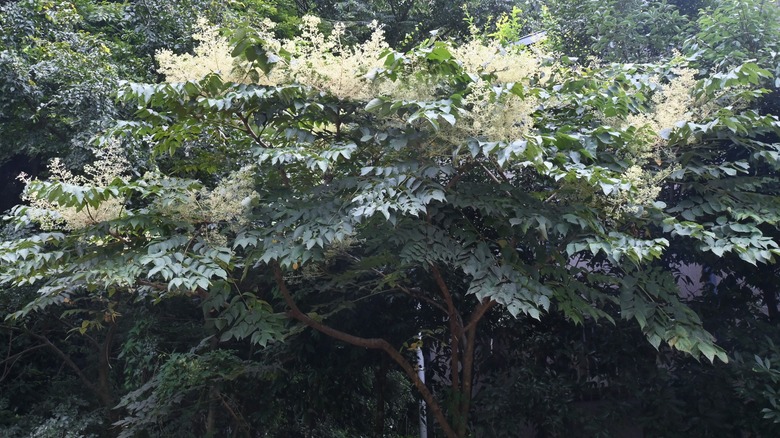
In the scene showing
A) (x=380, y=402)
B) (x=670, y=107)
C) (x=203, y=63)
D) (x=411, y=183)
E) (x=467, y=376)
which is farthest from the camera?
(x=380, y=402)

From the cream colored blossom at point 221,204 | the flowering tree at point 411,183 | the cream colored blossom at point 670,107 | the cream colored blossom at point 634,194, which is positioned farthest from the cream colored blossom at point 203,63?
the cream colored blossom at point 670,107

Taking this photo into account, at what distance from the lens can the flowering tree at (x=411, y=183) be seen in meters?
3.16

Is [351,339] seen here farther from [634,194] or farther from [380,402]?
[634,194]

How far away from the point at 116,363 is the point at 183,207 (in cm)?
334

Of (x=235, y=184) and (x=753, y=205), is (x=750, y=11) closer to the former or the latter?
(x=753, y=205)

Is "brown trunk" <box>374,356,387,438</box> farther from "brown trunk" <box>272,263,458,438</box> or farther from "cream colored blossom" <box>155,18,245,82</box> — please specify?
"cream colored blossom" <box>155,18,245,82</box>

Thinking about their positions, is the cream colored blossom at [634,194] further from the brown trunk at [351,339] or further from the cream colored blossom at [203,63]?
the cream colored blossom at [203,63]

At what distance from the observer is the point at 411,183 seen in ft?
10.5

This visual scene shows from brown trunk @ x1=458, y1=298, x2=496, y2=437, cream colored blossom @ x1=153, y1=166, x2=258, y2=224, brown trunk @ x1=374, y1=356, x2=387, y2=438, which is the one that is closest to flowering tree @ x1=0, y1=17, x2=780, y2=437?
cream colored blossom @ x1=153, y1=166, x2=258, y2=224

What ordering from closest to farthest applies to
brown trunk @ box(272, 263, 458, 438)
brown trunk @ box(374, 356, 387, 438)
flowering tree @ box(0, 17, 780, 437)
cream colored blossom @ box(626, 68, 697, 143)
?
flowering tree @ box(0, 17, 780, 437) → cream colored blossom @ box(626, 68, 697, 143) → brown trunk @ box(272, 263, 458, 438) → brown trunk @ box(374, 356, 387, 438)

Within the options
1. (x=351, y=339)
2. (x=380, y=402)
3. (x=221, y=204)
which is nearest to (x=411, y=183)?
(x=221, y=204)

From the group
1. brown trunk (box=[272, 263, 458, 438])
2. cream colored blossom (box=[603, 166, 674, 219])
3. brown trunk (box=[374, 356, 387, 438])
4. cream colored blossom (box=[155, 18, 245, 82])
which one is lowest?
brown trunk (box=[374, 356, 387, 438])

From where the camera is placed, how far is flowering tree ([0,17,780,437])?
316cm

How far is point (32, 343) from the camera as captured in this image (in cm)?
625
